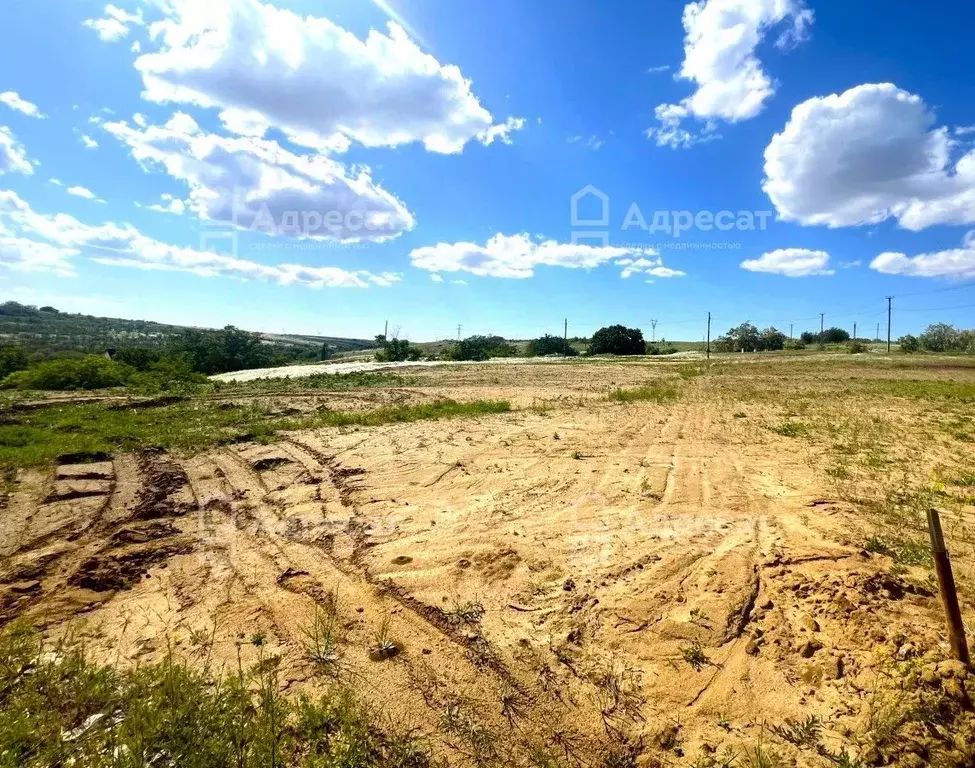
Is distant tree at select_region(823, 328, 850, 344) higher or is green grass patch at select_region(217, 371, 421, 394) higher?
distant tree at select_region(823, 328, 850, 344)

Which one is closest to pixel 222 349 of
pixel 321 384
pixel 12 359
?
pixel 12 359

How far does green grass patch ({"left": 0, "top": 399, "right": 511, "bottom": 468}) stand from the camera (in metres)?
9.13

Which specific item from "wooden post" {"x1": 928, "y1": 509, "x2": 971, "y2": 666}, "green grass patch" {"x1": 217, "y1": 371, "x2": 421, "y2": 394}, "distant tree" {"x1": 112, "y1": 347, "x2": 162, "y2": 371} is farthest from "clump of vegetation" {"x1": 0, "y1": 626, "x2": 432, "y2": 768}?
"distant tree" {"x1": 112, "y1": 347, "x2": 162, "y2": 371}

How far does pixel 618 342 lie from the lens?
73.4 meters

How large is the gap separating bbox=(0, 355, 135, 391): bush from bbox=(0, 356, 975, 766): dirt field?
1723 cm

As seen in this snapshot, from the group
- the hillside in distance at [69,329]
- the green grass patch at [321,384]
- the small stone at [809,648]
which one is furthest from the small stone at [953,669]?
the hillside in distance at [69,329]

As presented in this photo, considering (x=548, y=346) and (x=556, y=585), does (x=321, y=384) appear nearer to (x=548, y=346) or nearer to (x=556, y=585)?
(x=556, y=585)

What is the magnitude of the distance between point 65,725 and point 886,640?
5470 mm

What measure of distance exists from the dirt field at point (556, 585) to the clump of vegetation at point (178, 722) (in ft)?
0.69

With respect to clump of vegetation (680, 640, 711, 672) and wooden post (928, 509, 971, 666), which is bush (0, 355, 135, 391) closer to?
clump of vegetation (680, 640, 711, 672)

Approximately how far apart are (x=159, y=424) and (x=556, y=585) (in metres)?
11.8

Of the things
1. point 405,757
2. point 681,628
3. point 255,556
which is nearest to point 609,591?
point 681,628

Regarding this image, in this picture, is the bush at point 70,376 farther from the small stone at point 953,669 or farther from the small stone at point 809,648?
the small stone at point 953,669

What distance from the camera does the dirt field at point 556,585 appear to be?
290cm
